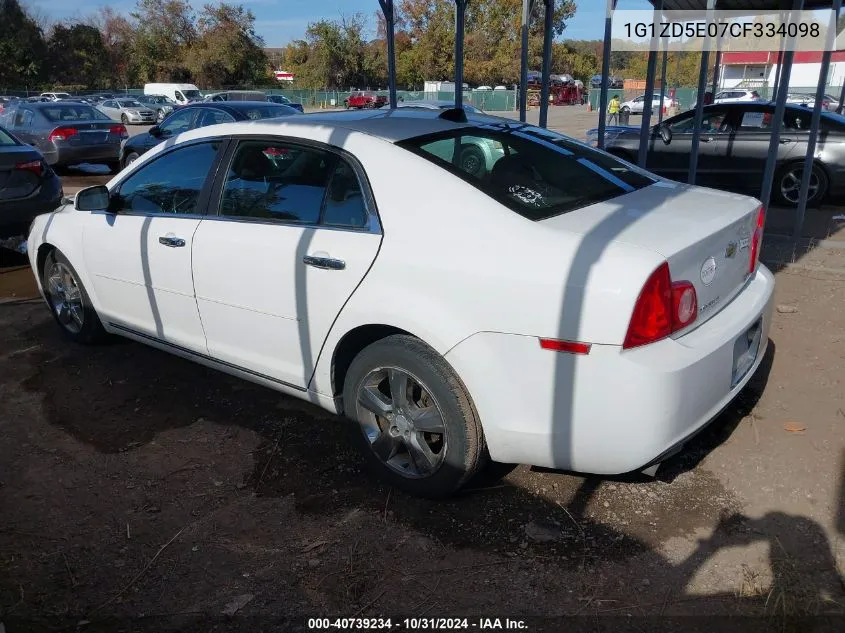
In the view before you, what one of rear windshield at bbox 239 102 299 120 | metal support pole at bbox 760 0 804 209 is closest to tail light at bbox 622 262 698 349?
metal support pole at bbox 760 0 804 209

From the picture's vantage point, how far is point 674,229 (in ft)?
8.99

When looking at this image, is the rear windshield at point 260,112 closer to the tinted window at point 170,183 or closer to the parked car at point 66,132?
the parked car at point 66,132

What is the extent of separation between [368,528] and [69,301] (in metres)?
3.19

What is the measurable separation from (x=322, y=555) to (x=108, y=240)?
8.26 feet

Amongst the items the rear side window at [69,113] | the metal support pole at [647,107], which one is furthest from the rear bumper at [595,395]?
the rear side window at [69,113]

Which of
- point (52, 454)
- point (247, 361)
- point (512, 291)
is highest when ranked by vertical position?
point (512, 291)

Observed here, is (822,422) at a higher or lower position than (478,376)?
lower

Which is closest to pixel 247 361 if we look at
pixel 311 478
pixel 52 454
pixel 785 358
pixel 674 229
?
pixel 311 478

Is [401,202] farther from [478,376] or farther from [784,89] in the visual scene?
[784,89]

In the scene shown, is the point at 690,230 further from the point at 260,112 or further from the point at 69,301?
the point at 260,112

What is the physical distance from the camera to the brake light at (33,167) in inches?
294

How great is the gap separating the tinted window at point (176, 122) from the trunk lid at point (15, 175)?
4.94 meters

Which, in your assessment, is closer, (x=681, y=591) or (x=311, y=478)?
(x=681, y=591)

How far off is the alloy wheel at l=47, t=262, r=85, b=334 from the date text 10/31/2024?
10.7 ft
